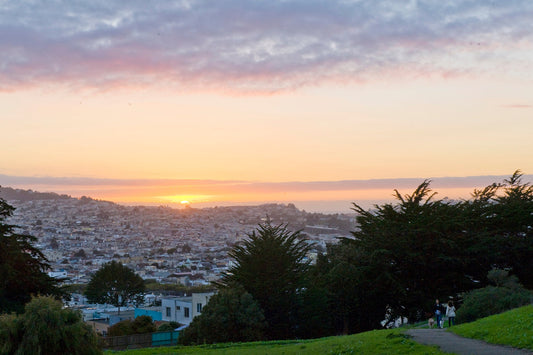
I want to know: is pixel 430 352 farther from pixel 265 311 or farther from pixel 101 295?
pixel 101 295

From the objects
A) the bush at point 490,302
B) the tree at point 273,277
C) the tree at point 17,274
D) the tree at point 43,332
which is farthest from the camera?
the tree at point 273,277

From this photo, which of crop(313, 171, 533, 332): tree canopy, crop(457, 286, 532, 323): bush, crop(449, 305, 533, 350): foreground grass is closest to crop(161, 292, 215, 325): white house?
crop(313, 171, 533, 332): tree canopy

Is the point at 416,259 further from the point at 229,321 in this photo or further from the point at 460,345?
the point at 460,345

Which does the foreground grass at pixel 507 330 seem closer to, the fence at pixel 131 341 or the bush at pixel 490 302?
the bush at pixel 490 302

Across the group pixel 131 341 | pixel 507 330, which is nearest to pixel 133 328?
pixel 131 341

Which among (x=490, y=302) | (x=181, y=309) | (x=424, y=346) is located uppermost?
(x=490, y=302)

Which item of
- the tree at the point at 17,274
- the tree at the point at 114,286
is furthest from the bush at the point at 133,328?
the tree at the point at 114,286
